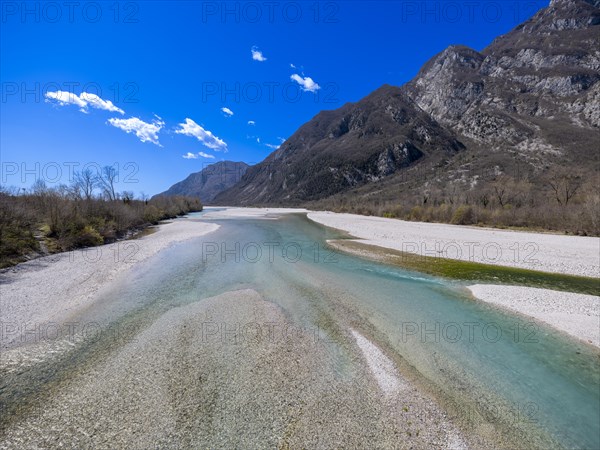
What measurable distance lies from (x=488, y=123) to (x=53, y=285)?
6221 inches

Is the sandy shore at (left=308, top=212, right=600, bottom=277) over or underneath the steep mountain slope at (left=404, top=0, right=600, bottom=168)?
underneath

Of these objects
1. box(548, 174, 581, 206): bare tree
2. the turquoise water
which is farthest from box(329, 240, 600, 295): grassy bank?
box(548, 174, 581, 206): bare tree

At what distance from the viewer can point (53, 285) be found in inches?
525

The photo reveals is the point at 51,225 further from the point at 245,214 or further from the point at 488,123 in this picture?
the point at 488,123

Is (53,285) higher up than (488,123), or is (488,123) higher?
(488,123)

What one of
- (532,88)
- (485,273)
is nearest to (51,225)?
(485,273)

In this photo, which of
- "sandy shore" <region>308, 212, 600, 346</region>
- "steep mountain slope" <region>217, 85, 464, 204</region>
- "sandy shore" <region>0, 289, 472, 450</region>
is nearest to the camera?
"sandy shore" <region>0, 289, 472, 450</region>

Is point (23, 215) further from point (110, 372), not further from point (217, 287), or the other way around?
point (110, 372)

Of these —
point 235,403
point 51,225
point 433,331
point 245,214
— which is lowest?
point 433,331

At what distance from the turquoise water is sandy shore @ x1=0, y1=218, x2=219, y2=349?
4.23 feet

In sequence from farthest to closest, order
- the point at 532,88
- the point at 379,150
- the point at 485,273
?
1. the point at 379,150
2. the point at 532,88
3. the point at 485,273

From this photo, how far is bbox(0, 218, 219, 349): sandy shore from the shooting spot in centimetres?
976

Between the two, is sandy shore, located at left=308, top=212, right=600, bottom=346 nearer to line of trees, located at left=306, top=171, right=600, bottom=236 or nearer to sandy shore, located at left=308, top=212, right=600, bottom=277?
sandy shore, located at left=308, top=212, right=600, bottom=277

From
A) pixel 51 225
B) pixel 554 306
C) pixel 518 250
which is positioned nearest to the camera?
pixel 554 306
